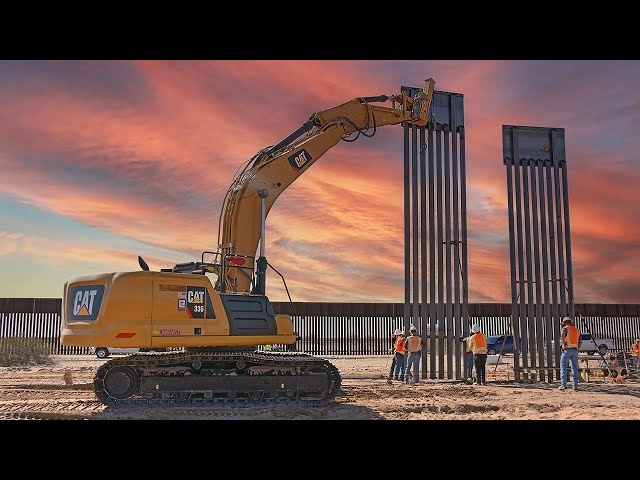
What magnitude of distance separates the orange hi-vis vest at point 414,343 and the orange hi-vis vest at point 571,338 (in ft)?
12.6

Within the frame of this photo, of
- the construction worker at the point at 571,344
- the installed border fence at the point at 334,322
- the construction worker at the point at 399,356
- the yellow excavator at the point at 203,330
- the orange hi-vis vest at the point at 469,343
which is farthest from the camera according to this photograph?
the installed border fence at the point at 334,322

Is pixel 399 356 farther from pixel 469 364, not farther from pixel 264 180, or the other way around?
pixel 264 180

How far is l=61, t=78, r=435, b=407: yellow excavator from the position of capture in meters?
11.2

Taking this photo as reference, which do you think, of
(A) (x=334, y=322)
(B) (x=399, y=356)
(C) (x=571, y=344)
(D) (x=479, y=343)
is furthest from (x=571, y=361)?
(A) (x=334, y=322)

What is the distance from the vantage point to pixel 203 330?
1152 cm

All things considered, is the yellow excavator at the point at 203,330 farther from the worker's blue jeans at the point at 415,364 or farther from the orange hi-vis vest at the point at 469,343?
the orange hi-vis vest at the point at 469,343

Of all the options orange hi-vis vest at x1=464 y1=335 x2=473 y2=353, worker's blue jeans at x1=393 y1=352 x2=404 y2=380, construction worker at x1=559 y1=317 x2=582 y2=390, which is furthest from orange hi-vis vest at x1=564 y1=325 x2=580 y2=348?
worker's blue jeans at x1=393 y1=352 x2=404 y2=380

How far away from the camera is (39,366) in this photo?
79.4 feet

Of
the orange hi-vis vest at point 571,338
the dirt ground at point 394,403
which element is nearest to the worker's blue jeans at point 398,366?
the dirt ground at point 394,403

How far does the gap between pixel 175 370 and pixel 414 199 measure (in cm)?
925

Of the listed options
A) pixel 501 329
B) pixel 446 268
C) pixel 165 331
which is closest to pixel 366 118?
pixel 446 268

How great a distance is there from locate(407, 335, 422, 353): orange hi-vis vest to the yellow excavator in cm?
536

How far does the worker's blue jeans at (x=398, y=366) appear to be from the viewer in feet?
59.3

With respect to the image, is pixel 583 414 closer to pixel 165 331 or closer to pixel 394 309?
pixel 165 331
